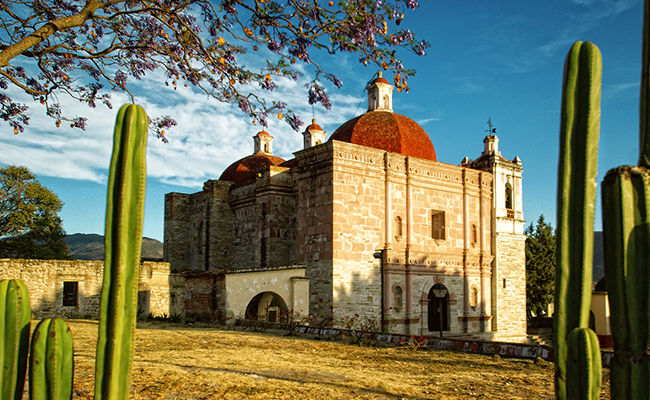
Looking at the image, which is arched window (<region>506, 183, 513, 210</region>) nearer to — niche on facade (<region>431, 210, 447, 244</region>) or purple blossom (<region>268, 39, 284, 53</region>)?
niche on facade (<region>431, 210, 447, 244</region>)

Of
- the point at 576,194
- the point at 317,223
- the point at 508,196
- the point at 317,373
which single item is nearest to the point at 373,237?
the point at 317,223

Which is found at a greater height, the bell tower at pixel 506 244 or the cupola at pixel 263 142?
the cupola at pixel 263 142

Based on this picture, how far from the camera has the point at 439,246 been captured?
66.6 ft

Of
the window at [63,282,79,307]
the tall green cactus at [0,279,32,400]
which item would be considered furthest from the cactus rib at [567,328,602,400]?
the window at [63,282,79,307]

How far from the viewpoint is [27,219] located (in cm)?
3050

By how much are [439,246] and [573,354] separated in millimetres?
17503

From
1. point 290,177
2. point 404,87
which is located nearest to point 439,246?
point 290,177

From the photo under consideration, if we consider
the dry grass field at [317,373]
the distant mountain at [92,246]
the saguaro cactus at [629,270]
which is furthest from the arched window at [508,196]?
the distant mountain at [92,246]

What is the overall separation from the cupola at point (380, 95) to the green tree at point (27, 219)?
20739 millimetres

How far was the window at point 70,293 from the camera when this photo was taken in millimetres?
22516

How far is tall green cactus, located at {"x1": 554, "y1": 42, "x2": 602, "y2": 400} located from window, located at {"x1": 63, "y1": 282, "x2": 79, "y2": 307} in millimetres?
22994

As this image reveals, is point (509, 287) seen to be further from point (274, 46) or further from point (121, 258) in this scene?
point (121, 258)

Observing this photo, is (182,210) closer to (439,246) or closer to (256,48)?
(439,246)

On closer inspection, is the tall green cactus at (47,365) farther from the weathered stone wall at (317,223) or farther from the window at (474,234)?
the window at (474,234)
